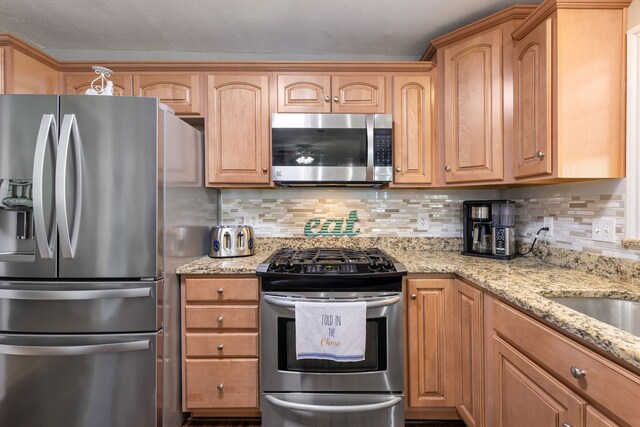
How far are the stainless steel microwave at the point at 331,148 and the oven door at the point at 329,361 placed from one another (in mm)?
744

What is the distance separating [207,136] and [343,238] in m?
1.17

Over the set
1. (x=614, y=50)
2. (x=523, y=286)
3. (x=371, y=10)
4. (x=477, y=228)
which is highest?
(x=371, y=10)

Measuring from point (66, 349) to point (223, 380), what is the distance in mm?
755

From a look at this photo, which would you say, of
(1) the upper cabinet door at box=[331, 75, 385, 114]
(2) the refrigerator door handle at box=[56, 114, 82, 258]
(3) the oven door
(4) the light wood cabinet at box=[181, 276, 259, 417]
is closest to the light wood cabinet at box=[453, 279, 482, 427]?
(3) the oven door

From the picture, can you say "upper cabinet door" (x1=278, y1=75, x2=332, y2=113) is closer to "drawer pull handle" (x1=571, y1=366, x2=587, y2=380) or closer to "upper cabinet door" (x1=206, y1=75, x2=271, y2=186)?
"upper cabinet door" (x1=206, y1=75, x2=271, y2=186)

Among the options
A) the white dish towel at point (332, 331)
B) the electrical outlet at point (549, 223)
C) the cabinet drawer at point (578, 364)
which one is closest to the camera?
the cabinet drawer at point (578, 364)

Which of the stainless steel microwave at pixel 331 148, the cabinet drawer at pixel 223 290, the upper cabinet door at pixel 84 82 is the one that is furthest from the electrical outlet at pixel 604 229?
the upper cabinet door at pixel 84 82

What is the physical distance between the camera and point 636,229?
1.34 meters

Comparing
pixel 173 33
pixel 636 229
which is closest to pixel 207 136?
pixel 173 33

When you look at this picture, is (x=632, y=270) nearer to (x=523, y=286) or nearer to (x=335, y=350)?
(x=523, y=286)

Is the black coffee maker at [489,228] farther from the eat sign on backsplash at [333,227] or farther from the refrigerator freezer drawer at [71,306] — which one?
the refrigerator freezer drawer at [71,306]

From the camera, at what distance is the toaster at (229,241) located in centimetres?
199

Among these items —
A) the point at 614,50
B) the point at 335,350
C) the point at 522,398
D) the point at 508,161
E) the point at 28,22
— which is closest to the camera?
the point at 522,398

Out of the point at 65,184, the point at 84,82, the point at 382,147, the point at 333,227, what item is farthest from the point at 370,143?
the point at 84,82
